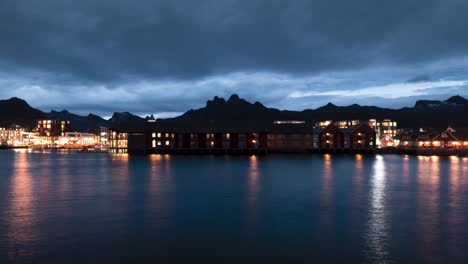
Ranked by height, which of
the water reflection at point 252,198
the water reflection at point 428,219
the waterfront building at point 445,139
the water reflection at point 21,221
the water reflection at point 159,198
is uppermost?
the waterfront building at point 445,139

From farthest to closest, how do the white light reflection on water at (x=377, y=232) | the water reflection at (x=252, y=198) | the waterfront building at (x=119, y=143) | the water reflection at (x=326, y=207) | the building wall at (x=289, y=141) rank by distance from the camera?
the waterfront building at (x=119, y=143)
the building wall at (x=289, y=141)
the water reflection at (x=252, y=198)
the water reflection at (x=326, y=207)
the white light reflection on water at (x=377, y=232)

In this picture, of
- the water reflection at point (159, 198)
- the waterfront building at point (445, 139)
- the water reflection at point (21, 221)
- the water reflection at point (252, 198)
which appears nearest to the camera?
the water reflection at point (21, 221)

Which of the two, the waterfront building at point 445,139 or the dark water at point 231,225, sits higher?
the waterfront building at point 445,139

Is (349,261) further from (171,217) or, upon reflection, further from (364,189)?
(364,189)

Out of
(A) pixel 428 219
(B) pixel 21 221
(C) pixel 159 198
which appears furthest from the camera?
(C) pixel 159 198

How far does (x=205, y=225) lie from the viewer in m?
26.2

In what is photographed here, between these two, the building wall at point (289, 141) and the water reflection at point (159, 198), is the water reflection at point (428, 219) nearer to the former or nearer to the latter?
the water reflection at point (159, 198)

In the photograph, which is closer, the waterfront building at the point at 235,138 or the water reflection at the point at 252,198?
the water reflection at the point at 252,198

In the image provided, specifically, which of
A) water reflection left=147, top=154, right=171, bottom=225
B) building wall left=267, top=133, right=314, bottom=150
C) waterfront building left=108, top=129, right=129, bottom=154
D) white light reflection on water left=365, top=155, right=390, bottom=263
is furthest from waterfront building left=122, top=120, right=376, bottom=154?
white light reflection on water left=365, top=155, right=390, bottom=263

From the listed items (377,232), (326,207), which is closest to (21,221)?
(377,232)

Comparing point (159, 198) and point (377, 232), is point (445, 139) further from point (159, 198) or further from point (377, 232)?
point (377, 232)

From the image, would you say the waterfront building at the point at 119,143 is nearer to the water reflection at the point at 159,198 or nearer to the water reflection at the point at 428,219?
the water reflection at the point at 159,198

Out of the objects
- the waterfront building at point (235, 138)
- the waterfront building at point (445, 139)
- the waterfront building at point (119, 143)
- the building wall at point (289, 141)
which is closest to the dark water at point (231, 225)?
the waterfront building at point (235, 138)

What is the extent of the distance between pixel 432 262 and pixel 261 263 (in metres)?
6.89
